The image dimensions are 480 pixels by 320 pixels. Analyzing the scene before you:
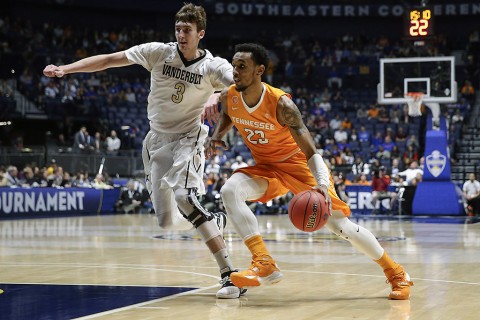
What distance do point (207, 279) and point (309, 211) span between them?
202 centimetres

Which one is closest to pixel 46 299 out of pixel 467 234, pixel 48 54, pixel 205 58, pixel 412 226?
pixel 205 58

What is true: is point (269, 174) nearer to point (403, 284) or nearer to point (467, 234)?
point (403, 284)

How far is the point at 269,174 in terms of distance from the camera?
6520mm

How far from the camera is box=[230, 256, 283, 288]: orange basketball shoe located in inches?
238

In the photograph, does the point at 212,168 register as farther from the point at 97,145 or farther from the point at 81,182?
the point at 81,182

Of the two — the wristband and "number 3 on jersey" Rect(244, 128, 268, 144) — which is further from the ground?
"number 3 on jersey" Rect(244, 128, 268, 144)

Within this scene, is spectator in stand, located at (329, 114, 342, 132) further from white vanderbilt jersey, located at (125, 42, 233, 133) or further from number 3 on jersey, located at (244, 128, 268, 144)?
number 3 on jersey, located at (244, 128, 268, 144)

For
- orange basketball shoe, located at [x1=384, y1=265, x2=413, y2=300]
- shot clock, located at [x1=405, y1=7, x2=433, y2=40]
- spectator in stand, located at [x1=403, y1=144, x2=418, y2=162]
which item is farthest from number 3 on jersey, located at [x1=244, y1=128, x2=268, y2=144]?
spectator in stand, located at [x1=403, y1=144, x2=418, y2=162]

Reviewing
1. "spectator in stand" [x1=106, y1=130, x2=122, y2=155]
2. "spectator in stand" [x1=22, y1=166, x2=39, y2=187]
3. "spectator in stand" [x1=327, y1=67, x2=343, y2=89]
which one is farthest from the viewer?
"spectator in stand" [x1=327, y1=67, x2=343, y2=89]

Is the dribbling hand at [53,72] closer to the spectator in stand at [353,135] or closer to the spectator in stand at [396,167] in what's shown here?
the spectator in stand at [396,167]

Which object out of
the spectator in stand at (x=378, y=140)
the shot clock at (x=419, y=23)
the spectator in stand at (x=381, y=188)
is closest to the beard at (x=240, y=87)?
the shot clock at (x=419, y=23)

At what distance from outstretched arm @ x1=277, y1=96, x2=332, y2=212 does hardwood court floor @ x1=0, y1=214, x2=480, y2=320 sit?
937 millimetres

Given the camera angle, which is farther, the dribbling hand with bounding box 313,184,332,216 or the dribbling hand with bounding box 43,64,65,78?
the dribbling hand with bounding box 43,64,65,78

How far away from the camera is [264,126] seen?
6.33 meters
